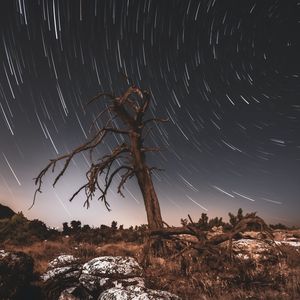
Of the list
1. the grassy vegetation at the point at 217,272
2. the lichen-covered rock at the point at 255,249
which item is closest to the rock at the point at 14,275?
the grassy vegetation at the point at 217,272

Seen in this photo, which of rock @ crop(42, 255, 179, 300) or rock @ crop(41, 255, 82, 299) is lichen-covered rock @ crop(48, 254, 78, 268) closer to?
rock @ crop(41, 255, 82, 299)

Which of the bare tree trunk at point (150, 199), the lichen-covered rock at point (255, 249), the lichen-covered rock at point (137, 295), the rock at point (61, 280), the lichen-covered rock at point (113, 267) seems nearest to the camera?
the lichen-covered rock at point (137, 295)

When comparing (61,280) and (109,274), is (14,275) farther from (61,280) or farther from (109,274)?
(109,274)

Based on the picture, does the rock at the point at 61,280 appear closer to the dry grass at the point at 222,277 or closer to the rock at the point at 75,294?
the rock at the point at 75,294

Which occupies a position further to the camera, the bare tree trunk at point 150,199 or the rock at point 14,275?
the bare tree trunk at point 150,199

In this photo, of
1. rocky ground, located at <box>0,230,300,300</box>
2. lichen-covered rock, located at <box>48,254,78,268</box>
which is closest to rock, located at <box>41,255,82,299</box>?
rocky ground, located at <box>0,230,300,300</box>

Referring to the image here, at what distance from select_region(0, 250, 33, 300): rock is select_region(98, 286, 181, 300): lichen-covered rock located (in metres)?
2.15

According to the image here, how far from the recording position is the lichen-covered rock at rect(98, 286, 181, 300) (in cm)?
638

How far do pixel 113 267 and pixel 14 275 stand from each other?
2141 mm

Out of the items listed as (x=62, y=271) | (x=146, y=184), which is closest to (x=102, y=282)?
(x=62, y=271)

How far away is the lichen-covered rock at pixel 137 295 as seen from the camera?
638 cm

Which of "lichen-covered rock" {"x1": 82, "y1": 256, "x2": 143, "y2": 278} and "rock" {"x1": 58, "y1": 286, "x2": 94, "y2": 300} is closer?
"rock" {"x1": 58, "y1": 286, "x2": 94, "y2": 300}

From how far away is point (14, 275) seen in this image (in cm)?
807

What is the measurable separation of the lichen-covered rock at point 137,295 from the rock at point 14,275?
7.06 feet
